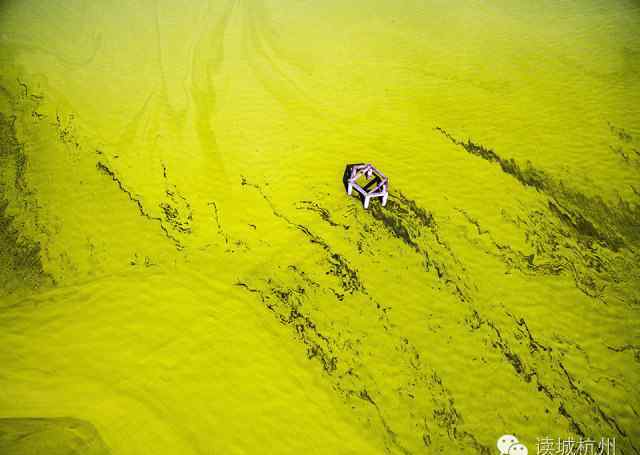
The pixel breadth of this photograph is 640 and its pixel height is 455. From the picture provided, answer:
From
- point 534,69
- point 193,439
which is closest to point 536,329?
point 193,439

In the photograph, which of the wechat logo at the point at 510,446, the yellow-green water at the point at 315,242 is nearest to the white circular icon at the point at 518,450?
the wechat logo at the point at 510,446

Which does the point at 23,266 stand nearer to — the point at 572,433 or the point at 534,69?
the point at 572,433

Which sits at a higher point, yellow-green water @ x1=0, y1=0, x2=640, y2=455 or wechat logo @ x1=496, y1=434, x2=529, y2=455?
yellow-green water @ x1=0, y1=0, x2=640, y2=455

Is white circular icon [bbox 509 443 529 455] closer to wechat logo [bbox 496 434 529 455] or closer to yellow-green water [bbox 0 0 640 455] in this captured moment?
wechat logo [bbox 496 434 529 455]

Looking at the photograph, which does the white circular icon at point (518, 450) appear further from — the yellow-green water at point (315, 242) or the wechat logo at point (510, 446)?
the yellow-green water at point (315, 242)

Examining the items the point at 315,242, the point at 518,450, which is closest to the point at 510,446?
the point at 518,450

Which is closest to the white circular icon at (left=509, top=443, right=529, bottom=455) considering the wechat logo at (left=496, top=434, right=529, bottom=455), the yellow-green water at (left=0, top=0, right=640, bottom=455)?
the wechat logo at (left=496, top=434, right=529, bottom=455)

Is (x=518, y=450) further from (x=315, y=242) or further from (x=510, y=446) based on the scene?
(x=315, y=242)
